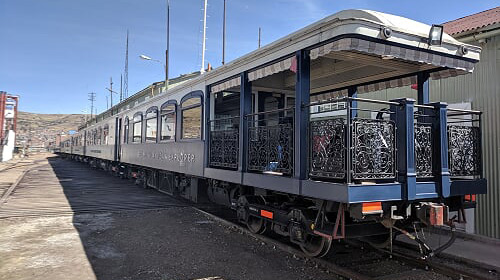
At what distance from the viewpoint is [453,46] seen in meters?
4.71

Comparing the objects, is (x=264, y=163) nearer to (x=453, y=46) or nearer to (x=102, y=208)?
(x=453, y=46)

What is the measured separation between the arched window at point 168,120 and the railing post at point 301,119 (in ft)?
16.3

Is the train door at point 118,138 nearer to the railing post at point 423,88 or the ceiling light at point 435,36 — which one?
the railing post at point 423,88

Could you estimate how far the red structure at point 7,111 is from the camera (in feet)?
126

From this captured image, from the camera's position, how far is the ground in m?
4.30

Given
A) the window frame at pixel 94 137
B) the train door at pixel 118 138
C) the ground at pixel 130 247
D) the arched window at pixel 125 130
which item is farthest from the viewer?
the window frame at pixel 94 137

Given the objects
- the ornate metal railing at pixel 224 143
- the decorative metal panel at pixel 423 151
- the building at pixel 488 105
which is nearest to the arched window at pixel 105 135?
the ornate metal railing at pixel 224 143

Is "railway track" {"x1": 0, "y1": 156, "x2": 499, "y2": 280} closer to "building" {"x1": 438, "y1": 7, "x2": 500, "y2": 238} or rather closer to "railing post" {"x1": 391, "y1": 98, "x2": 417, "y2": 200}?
"railing post" {"x1": 391, "y1": 98, "x2": 417, "y2": 200}

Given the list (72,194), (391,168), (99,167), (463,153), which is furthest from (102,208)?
(99,167)

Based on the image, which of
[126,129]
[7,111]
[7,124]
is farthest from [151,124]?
[7,124]

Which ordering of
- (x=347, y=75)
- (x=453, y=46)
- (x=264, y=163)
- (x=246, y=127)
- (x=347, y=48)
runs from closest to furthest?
(x=347, y=48), (x=453, y=46), (x=264, y=163), (x=246, y=127), (x=347, y=75)

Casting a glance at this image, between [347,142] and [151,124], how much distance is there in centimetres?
814

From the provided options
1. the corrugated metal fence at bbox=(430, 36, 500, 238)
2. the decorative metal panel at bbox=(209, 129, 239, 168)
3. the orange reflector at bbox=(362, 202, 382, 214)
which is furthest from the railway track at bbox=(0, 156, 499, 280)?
the corrugated metal fence at bbox=(430, 36, 500, 238)

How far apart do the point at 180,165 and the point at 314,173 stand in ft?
15.7
